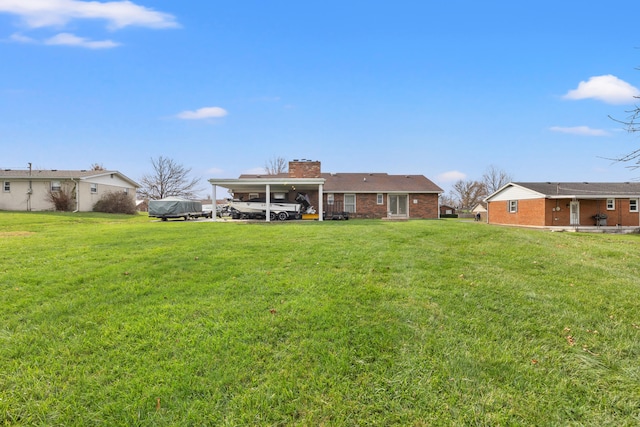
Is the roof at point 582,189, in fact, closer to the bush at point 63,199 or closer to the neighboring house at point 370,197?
the neighboring house at point 370,197

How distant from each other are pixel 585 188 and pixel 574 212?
3400mm

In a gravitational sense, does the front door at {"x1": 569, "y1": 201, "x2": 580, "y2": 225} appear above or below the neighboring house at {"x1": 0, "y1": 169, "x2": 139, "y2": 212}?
below

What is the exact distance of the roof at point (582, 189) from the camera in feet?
75.3

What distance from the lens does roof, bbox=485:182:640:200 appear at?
23.0 m

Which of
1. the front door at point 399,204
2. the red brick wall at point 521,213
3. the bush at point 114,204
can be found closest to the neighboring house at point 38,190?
the bush at point 114,204

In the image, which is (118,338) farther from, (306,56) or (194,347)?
(306,56)

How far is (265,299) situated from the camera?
438 centimetres

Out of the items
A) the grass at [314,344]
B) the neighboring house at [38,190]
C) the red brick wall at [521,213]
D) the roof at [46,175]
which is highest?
the roof at [46,175]

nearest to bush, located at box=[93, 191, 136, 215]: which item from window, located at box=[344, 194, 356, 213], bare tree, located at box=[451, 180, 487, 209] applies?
window, located at box=[344, 194, 356, 213]

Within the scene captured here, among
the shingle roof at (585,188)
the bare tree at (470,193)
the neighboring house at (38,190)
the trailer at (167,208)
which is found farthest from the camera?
the bare tree at (470,193)

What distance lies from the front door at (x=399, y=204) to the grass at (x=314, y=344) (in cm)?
1944

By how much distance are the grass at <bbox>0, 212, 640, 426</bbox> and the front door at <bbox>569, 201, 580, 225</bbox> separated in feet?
71.3

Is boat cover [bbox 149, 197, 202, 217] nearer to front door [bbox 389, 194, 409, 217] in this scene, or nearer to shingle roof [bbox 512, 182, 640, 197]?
front door [bbox 389, 194, 409, 217]

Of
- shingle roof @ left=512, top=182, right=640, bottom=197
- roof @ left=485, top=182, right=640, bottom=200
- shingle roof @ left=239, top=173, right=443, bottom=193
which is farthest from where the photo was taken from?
shingle roof @ left=239, top=173, right=443, bottom=193
